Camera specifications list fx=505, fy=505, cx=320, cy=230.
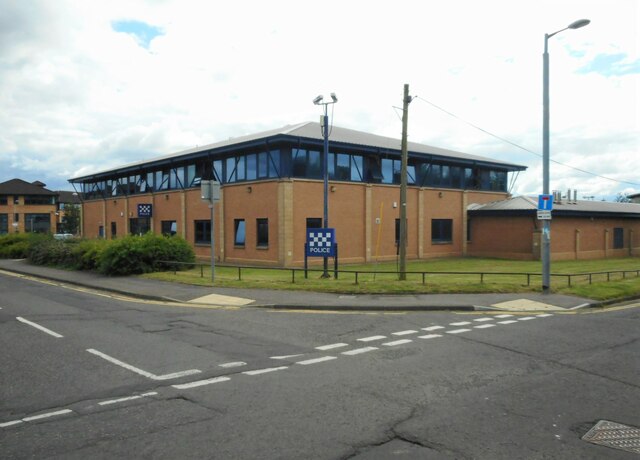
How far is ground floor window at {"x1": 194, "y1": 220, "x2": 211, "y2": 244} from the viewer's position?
1286 inches

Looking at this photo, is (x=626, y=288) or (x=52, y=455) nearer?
(x=52, y=455)

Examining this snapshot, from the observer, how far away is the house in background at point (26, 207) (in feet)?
298

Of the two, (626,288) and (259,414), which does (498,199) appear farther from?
(259,414)

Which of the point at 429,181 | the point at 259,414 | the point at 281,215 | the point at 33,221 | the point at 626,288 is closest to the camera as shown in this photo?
the point at 259,414

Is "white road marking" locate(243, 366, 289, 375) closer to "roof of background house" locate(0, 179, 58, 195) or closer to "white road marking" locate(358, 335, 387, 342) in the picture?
"white road marking" locate(358, 335, 387, 342)

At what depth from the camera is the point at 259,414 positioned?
533 cm

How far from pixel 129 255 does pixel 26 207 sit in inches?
3356

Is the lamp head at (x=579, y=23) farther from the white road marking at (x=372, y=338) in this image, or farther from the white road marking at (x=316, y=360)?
the white road marking at (x=316, y=360)

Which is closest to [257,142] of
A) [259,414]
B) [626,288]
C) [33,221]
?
[626,288]

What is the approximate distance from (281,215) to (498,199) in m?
21.0

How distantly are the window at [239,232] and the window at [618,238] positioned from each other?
29.3m

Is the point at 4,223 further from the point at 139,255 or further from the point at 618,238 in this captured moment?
the point at 618,238

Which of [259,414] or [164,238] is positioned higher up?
[164,238]

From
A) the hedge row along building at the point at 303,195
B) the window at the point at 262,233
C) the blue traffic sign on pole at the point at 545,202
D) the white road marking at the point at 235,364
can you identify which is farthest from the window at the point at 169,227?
the white road marking at the point at 235,364
